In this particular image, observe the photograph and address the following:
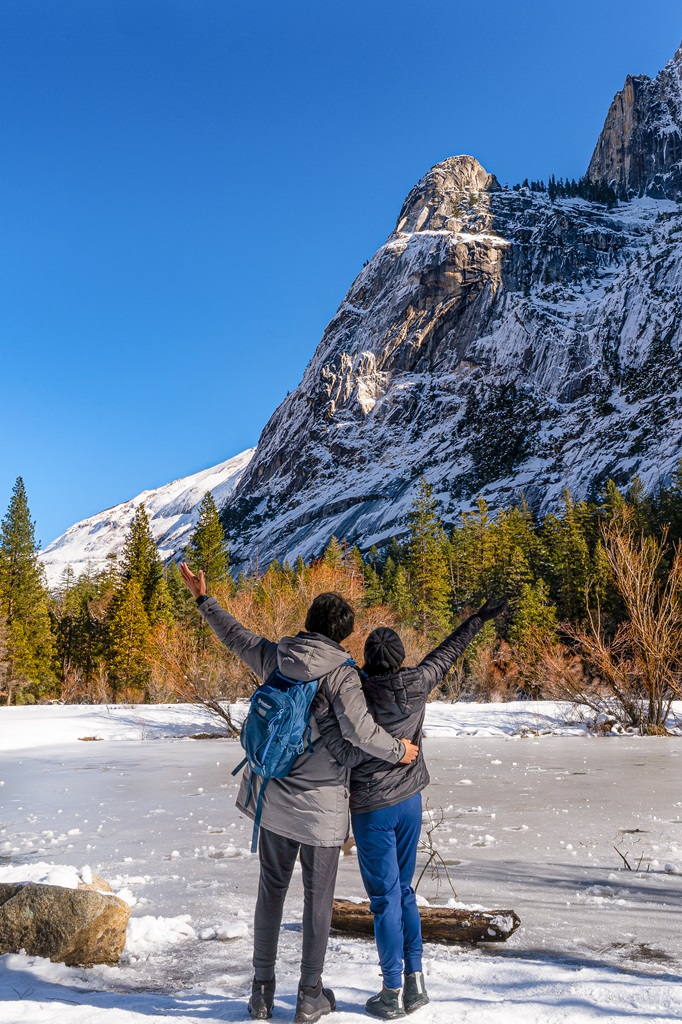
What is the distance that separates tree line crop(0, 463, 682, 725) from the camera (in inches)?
1065

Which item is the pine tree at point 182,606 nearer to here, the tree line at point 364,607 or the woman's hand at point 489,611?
the tree line at point 364,607

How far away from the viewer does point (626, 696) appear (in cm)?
2183

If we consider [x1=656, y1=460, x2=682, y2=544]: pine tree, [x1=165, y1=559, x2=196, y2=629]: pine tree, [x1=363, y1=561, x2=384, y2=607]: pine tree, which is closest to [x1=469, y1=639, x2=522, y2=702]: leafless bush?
[x1=363, y1=561, x2=384, y2=607]: pine tree

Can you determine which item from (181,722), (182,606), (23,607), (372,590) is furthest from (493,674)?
(23,607)

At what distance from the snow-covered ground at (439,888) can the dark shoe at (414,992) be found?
0.06 metres

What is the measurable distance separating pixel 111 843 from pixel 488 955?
4887 mm

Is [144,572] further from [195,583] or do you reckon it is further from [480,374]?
[480,374]

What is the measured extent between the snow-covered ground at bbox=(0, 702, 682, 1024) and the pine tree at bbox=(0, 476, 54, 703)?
32401 millimetres

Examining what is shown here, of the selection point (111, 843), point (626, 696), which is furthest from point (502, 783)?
point (626, 696)

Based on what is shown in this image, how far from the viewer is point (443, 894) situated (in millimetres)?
5809

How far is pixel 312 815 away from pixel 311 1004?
871 millimetres

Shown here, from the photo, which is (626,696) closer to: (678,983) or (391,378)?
(678,983)

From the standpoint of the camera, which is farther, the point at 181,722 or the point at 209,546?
the point at 209,546

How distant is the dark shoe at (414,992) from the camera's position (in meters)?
3.62
